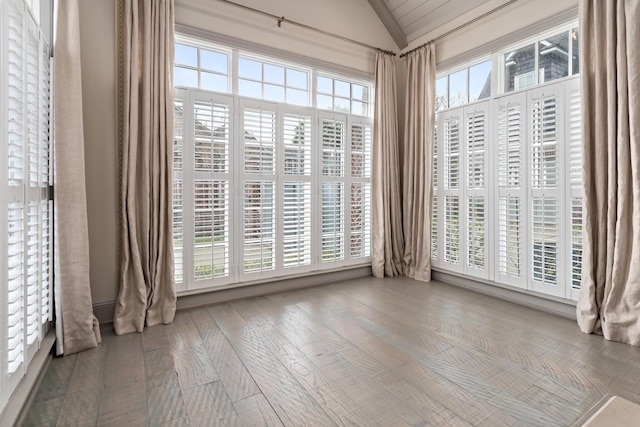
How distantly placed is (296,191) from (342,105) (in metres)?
1.19

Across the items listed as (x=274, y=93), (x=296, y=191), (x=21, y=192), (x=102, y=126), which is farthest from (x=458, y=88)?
(x=21, y=192)

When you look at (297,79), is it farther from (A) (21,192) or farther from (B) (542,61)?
(A) (21,192)

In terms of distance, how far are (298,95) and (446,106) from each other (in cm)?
166

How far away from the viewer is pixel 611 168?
2266 millimetres

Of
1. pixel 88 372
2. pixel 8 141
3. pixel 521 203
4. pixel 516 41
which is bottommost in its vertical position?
pixel 88 372

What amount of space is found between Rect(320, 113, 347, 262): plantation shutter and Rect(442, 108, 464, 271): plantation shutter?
1125 mm

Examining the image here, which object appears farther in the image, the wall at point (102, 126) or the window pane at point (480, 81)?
the window pane at point (480, 81)

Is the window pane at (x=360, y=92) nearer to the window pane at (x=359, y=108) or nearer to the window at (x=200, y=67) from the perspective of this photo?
the window pane at (x=359, y=108)

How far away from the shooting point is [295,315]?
2.71 meters

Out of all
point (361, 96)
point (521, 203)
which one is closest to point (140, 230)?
point (361, 96)

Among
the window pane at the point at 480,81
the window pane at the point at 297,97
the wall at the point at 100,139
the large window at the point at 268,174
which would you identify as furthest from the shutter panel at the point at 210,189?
the window pane at the point at 480,81

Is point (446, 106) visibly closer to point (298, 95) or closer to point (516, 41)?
point (516, 41)

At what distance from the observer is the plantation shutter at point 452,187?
347 cm

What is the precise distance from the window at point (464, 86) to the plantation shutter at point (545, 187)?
56cm
